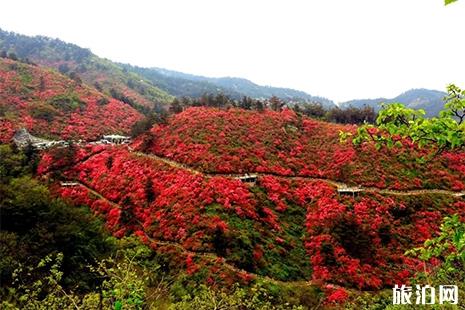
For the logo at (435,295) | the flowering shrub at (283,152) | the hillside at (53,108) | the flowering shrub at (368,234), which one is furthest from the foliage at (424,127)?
the hillside at (53,108)

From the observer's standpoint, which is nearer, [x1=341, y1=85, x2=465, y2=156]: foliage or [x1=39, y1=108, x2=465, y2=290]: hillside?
[x1=341, y1=85, x2=465, y2=156]: foliage

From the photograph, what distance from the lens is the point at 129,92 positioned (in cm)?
18525

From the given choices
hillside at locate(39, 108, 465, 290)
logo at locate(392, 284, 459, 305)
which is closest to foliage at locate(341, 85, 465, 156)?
logo at locate(392, 284, 459, 305)

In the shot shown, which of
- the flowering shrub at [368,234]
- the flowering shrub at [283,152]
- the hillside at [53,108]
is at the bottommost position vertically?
the flowering shrub at [368,234]

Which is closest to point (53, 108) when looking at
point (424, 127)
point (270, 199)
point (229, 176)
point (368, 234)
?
point (229, 176)

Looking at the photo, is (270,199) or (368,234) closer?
(368,234)

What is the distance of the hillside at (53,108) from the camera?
85.3 metres

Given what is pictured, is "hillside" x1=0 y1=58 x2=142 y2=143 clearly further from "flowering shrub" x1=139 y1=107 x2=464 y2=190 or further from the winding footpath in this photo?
the winding footpath

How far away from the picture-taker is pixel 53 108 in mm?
95500

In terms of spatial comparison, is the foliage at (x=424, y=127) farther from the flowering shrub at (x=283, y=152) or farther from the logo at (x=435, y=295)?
the flowering shrub at (x=283, y=152)

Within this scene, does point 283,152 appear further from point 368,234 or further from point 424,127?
point 424,127

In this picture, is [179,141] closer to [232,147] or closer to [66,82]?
[232,147]

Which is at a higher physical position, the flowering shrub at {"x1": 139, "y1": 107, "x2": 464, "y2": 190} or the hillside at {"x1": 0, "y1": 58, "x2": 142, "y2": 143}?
the hillside at {"x1": 0, "y1": 58, "x2": 142, "y2": 143}

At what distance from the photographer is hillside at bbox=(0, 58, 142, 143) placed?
8531cm
